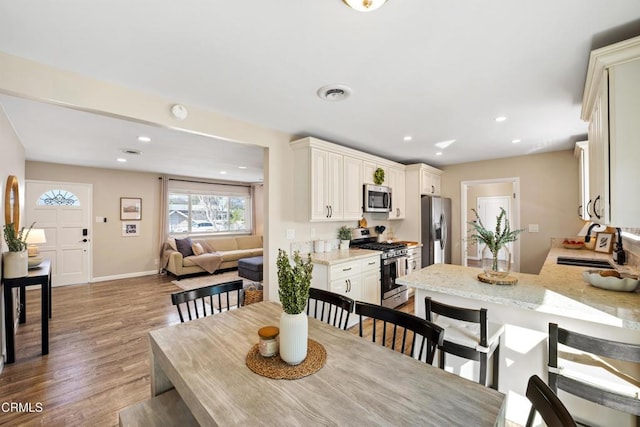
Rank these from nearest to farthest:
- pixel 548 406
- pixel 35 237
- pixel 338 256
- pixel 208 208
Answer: pixel 548 406, pixel 338 256, pixel 35 237, pixel 208 208

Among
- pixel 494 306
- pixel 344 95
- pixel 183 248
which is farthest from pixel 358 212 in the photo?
pixel 183 248

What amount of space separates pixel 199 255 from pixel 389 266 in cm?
456

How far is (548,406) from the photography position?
2.40 feet

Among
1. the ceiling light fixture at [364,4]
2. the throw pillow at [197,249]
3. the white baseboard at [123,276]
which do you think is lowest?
the white baseboard at [123,276]

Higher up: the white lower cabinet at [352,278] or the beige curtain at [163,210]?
the beige curtain at [163,210]

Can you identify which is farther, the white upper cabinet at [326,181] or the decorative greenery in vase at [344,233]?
the decorative greenery in vase at [344,233]

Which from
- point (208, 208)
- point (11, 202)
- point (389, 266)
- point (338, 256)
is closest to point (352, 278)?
point (338, 256)

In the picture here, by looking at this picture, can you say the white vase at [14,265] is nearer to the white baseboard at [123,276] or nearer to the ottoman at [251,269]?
the ottoman at [251,269]

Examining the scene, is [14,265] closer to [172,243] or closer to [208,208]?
[172,243]

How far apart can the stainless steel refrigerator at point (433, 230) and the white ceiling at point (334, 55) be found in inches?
72.7

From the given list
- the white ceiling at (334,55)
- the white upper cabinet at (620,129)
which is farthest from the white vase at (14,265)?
the white upper cabinet at (620,129)

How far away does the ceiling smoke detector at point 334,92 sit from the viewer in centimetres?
220

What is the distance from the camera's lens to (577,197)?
420 cm

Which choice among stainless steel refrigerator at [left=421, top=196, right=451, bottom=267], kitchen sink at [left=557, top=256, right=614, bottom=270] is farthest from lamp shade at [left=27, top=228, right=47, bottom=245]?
kitchen sink at [left=557, top=256, right=614, bottom=270]
